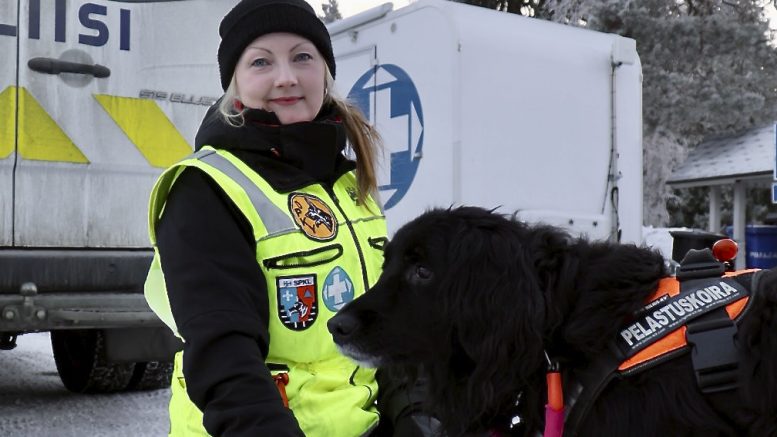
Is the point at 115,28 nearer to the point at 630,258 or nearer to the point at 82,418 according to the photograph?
the point at 82,418

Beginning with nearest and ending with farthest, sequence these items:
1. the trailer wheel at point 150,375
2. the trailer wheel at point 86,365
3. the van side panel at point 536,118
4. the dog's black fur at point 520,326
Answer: the dog's black fur at point 520,326 → the trailer wheel at point 86,365 → the trailer wheel at point 150,375 → the van side panel at point 536,118

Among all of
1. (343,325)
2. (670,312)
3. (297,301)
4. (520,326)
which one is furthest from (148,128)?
(670,312)

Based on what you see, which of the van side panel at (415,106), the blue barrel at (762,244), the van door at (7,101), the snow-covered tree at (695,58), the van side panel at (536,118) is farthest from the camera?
the snow-covered tree at (695,58)

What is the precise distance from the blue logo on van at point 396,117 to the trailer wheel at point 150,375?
2.07 metres

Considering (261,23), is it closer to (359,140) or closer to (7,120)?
(359,140)

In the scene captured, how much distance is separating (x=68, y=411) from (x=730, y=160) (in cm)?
1288

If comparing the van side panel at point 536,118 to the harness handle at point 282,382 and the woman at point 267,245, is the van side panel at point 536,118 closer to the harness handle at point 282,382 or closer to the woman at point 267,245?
the woman at point 267,245

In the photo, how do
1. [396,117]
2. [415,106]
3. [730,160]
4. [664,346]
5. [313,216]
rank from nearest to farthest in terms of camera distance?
[664,346]
[313,216]
[415,106]
[396,117]
[730,160]

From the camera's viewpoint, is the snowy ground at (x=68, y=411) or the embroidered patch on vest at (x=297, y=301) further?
the snowy ground at (x=68, y=411)

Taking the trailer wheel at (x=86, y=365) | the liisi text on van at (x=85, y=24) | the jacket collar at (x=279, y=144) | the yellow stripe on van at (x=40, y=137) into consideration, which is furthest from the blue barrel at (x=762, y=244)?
the jacket collar at (x=279, y=144)

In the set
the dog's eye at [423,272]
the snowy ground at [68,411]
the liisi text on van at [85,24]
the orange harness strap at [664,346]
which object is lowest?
the snowy ground at [68,411]

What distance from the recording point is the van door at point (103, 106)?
3850mm

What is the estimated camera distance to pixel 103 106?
4.04 m

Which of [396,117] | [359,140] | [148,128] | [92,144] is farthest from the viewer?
[396,117]
